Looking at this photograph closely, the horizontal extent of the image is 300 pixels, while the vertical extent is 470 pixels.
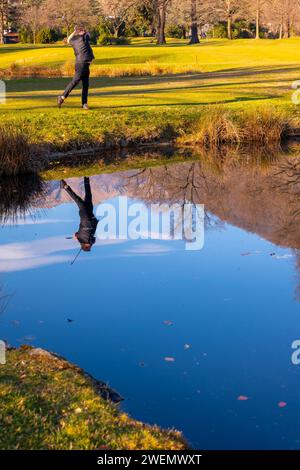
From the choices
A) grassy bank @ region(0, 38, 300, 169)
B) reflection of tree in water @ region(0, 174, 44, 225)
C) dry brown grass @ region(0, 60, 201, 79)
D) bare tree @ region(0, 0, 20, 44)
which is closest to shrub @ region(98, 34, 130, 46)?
bare tree @ region(0, 0, 20, 44)

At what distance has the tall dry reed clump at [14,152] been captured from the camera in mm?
14328

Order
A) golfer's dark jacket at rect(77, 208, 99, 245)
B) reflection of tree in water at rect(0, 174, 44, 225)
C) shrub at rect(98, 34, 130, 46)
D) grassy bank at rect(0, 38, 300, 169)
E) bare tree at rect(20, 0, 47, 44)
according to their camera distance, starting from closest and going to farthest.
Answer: golfer's dark jacket at rect(77, 208, 99, 245)
reflection of tree in water at rect(0, 174, 44, 225)
grassy bank at rect(0, 38, 300, 169)
shrub at rect(98, 34, 130, 46)
bare tree at rect(20, 0, 47, 44)

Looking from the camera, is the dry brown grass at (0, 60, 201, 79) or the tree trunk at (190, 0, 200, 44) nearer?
the dry brown grass at (0, 60, 201, 79)

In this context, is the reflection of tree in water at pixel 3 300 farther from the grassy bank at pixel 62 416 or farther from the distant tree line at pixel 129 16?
the distant tree line at pixel 129 16

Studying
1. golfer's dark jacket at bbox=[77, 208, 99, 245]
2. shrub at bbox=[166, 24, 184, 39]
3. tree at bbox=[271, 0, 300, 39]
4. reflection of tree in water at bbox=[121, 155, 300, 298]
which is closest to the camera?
golfer's dark jacket at bbox=[77, 208, 99, 245]

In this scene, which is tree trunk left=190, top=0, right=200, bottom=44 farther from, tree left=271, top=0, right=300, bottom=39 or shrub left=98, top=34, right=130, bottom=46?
tree left=271, top=0, right=300, bottom=39

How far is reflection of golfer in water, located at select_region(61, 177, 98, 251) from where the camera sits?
1115cm

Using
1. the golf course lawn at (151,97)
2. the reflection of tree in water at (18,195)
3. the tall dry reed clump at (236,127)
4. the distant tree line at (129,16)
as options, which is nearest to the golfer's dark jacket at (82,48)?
the golf course lawn at (151,97)

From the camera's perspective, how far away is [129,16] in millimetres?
65438

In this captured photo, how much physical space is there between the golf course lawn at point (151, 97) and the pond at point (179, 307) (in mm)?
3873

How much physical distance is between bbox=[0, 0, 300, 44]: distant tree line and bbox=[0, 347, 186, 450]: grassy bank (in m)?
54.7
